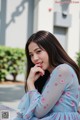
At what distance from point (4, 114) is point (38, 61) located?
44 cm

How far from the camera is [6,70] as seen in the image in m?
13.1

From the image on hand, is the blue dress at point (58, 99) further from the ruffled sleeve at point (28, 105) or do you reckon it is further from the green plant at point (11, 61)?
the green plant at point (11, 61)

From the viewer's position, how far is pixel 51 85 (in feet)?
8.04

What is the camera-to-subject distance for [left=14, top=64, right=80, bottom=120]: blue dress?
244 cm

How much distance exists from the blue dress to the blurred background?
10.3m

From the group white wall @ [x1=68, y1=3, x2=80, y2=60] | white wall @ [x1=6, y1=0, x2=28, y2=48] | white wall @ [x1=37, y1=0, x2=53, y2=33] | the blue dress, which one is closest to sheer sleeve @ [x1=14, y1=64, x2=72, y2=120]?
the blue dress

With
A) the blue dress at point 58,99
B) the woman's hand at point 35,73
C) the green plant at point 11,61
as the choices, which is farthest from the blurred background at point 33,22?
the blue dress at point 58,99

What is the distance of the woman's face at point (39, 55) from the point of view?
2.55 metres

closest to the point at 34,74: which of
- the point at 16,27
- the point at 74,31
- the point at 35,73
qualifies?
the point at 35,73

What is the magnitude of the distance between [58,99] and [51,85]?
10 cm

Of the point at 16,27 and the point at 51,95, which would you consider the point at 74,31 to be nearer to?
the point at 16,27

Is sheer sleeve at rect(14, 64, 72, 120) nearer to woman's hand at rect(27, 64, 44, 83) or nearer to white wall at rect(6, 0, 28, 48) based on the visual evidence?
woman's hand at rect(27, 64, 44, 83)

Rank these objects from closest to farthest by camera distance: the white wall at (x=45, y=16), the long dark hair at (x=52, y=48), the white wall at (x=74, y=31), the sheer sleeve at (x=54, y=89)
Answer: the sheer sleeve at (x=54, y=89)
the long dark hair at (x=52, y=48)
the white wall at (x=45, y=16)
the white wall at (x=74, y=31)

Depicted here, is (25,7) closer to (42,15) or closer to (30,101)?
(42,15)
